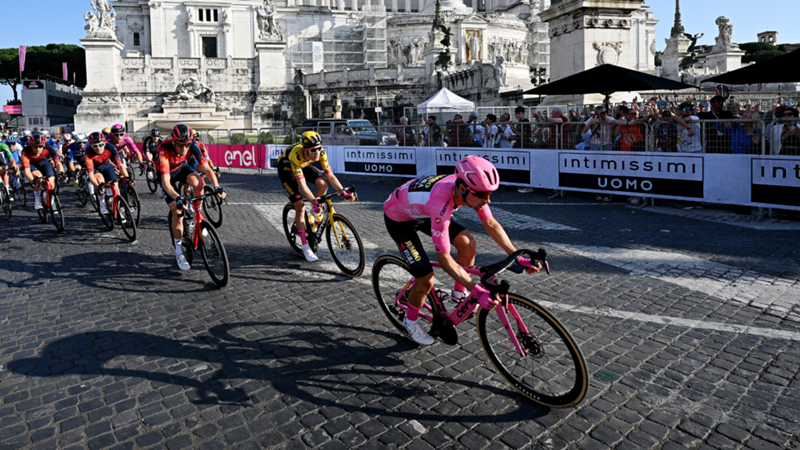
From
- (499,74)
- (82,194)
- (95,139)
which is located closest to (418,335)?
(95,139)

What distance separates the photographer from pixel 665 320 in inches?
234

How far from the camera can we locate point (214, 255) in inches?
298

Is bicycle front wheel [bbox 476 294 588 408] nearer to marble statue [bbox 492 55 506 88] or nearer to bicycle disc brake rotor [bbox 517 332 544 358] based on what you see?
bicycle disc brake rotor [bbox 517 332 544 358]

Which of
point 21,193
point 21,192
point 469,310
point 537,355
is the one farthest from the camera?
point 21,193

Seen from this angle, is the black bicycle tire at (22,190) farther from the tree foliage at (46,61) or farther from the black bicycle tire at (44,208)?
the tree foliage at (46,61)

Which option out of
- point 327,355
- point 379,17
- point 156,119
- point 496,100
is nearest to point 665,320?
point 327,355

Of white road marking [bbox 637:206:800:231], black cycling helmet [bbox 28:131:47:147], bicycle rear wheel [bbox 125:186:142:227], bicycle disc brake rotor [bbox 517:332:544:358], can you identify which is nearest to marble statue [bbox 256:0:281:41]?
black cycling helmet [bbox 28:131:47:147]

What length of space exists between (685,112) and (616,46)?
16.4 feet

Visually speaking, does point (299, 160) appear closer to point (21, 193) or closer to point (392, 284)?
point (392, 284)

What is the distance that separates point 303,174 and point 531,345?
5.15 meters

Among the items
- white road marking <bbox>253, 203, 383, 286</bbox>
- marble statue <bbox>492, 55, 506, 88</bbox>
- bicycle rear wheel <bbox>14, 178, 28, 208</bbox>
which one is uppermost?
marble statue <bbox>492, 55, 506, 88</bbox>

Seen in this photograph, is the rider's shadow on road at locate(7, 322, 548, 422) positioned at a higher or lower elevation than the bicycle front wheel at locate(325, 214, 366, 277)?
lower

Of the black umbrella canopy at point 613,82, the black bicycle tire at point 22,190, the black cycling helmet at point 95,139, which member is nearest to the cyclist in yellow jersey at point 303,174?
the black cycling helmet at point 95,139

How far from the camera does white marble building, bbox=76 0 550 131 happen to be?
5588 cm
